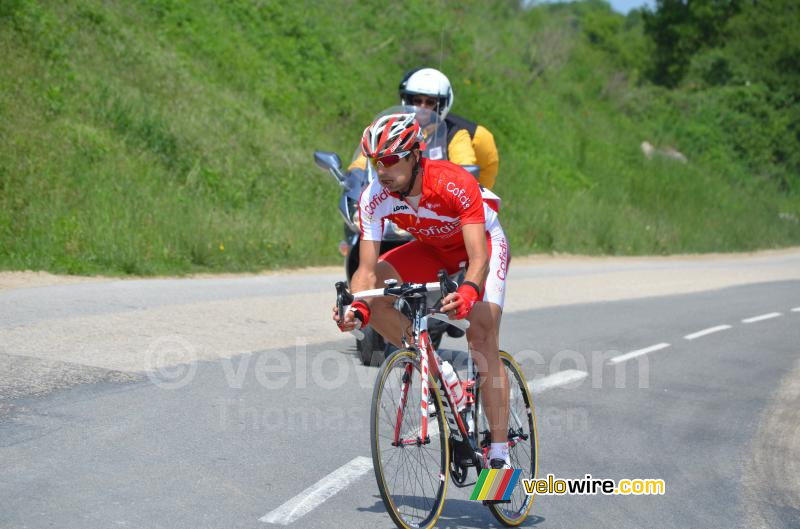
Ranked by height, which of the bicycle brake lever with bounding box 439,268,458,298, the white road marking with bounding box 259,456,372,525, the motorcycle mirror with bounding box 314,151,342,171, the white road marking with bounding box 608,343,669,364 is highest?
the motorcycle mirror with bounding box 314,151,342,171

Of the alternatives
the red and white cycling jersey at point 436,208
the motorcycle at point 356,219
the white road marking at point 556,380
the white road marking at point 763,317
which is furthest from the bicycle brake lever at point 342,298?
the white road marking at point 763,317

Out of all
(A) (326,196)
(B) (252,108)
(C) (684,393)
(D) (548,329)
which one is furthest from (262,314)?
(B) (252,108)

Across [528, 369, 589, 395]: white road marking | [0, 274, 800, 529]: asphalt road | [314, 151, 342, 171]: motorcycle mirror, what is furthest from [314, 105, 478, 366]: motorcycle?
[528, 369, 589, 395]: white road marking

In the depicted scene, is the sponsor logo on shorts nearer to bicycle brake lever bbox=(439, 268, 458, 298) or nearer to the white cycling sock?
bicycle brake lever bbox=(439, 268, 458, 298)

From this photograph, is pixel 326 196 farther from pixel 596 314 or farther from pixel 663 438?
pixel 663 438

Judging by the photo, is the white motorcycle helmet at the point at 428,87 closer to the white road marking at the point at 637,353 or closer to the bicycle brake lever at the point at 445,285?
the white road marking at the point at 637,353

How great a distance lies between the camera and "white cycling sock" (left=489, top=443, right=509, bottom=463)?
5.42m

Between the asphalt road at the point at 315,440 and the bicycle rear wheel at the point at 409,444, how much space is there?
311mm

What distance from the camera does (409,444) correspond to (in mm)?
5125

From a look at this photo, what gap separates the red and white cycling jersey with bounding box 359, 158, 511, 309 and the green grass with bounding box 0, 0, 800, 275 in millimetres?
2806

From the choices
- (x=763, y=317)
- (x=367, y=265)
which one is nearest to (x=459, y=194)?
(x=367, y=265)

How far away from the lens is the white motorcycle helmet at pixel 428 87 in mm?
9008

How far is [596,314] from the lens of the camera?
1425cm

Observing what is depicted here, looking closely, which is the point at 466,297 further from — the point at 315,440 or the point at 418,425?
the point at 315,440
